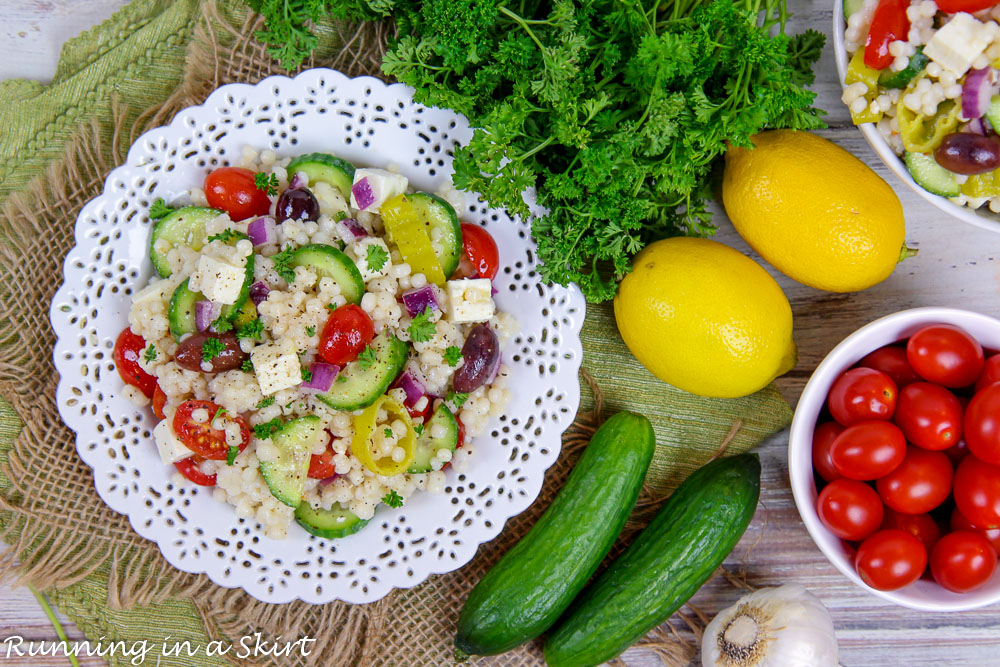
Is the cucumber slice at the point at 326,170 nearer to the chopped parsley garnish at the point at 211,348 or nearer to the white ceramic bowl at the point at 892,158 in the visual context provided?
the chopped parsley garnish at the point at 211,348

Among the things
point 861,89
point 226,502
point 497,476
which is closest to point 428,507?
point 497,476

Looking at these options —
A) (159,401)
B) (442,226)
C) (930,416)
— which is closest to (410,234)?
(442,226)

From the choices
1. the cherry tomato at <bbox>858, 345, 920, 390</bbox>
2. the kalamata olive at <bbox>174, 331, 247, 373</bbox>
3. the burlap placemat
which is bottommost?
the burlap placemat

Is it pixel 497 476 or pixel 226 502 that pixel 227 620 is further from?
pixel 497 476

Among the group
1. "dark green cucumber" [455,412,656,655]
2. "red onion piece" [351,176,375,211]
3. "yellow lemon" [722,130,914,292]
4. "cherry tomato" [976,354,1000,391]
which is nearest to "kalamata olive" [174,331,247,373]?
"red onion piece" [351,176,375,211]

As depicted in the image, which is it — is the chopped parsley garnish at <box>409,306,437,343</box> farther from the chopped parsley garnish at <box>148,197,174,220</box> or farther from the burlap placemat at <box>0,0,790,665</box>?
the chopped parsley garnish at <box>148,197,174,220</box>

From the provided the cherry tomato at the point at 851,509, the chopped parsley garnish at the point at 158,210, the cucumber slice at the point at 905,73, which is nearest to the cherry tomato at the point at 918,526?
the cherry tomato at the point at 851,509
